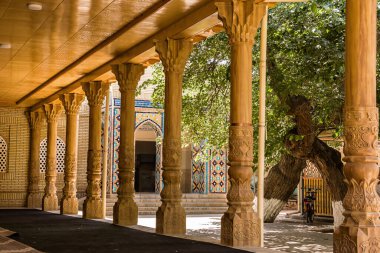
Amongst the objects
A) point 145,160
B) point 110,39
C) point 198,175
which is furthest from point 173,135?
point 145,160

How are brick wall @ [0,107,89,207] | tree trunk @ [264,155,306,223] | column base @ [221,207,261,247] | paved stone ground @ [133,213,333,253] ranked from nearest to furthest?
column base @ [221,207,261,247]
paved stone ground @ [133,213,333,253]
tree trunk @ [264,155,306,223]
brick wall @ [0,107,89,207]

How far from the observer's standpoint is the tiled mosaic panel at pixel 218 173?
27812 mm

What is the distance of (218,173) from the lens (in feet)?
92.1

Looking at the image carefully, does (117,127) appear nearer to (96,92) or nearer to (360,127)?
(96,92)

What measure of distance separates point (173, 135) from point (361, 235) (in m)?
6.24

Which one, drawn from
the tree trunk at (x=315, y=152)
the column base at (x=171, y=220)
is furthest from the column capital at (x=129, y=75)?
the column base at (x=171, y=220)

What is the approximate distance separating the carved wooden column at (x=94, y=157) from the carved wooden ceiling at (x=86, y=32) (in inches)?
18.1

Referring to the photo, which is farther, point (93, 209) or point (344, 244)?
point (93, 209)

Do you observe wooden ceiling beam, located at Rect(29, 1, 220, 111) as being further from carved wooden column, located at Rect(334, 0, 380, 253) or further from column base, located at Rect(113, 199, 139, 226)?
carved wooden column, located at Rect(334, 0, 380, 253)

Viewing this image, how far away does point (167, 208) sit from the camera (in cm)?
1273

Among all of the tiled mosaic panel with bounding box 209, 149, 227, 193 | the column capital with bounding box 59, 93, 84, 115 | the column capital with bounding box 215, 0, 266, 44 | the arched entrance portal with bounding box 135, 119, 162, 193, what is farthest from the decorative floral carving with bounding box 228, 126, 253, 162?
the arched entrance portal with bounding box 135, 119, 162, 193

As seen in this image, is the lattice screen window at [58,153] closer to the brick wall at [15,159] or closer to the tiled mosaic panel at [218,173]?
the brick wall at [15,159]

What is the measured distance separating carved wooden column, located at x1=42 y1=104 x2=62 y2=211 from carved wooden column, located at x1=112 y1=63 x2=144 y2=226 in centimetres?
829

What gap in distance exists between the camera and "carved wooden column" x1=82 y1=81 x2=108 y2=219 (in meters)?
17.9
